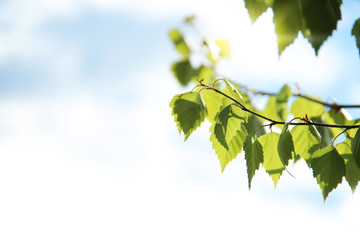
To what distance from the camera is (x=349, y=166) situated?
3.65 ft

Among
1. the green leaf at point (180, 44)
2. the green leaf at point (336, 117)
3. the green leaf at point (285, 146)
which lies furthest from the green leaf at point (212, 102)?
the green leaf at point (180, 44)

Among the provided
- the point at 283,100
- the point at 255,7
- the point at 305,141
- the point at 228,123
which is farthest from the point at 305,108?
the point at 255,7

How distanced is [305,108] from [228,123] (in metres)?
0.95

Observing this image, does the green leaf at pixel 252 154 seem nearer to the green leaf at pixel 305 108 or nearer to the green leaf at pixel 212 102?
the green leaf at pixel 212 102

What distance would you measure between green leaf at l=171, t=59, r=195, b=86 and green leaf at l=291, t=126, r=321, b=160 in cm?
130

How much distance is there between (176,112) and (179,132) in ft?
0.20

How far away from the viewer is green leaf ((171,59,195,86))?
94.6 inches

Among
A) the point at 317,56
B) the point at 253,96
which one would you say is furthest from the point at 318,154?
the point at 253,96

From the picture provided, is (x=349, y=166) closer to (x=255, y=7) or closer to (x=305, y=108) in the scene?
(x=255, y=7)

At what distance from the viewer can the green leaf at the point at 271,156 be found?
3.68 feet

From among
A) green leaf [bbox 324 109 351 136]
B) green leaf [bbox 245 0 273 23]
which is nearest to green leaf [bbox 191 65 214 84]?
green leaf [bbox 324 109 351 136]

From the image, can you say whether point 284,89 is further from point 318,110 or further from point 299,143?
point 299,143

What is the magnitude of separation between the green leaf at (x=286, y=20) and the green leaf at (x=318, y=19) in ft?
0.06

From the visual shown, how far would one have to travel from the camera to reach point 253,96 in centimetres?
208
